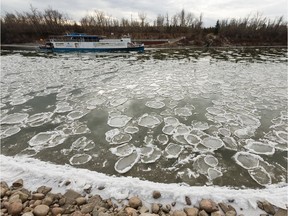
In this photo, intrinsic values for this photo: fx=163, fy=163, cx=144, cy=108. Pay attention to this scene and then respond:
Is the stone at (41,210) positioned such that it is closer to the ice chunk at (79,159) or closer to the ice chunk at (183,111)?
the ice chunk at (79,159)

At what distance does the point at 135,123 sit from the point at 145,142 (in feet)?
2.74

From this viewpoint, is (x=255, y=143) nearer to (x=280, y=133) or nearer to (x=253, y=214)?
(x=280, y=133)

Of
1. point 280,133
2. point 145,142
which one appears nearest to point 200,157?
point 145,142

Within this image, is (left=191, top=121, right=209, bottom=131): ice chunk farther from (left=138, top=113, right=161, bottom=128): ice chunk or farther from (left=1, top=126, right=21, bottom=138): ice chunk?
(left=1, top=126, right=21, bottom=138): ice chunk

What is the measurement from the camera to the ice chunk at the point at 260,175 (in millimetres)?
2604

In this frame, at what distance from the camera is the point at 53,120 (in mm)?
4449

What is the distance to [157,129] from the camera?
404 cm

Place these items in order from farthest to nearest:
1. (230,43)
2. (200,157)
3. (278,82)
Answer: (230,43)
(278,82)
(200,157)

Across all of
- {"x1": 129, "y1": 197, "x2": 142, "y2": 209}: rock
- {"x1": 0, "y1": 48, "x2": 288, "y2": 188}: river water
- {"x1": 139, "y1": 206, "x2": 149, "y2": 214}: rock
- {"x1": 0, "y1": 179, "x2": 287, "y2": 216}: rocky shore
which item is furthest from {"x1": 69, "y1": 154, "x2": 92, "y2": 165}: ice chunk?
{"x1": 139, "y1": 206, "x2": 149, "y2": 214}: rock

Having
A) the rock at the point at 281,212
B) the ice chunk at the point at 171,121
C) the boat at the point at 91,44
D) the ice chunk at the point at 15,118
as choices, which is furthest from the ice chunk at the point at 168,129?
the boat at the point at 91,44

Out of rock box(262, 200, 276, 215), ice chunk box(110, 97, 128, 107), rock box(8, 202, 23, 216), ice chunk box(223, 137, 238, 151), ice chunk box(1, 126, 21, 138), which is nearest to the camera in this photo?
rock box(8, 202, 23, 216)

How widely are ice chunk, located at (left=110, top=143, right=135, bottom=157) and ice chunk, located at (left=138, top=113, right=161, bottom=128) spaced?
2.90ft

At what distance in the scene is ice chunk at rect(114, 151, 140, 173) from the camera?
9.35 feet

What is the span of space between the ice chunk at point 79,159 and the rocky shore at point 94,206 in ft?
2.43
